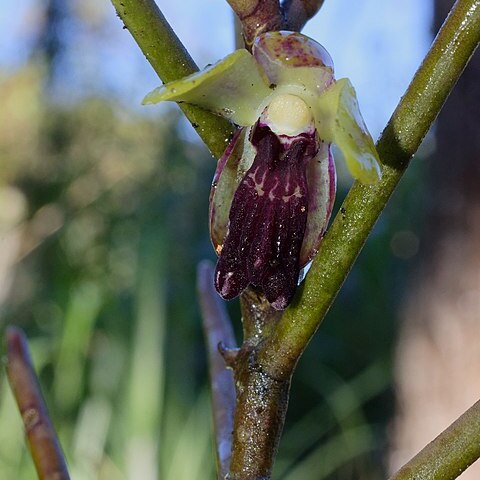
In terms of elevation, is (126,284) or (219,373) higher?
(219,373)

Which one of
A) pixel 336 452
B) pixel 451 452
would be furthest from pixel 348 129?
pixel 336 452

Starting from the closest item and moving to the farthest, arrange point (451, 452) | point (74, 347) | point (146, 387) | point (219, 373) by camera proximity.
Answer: point (451, 452)
point (219, 373)
point (146, 387)
point (74, 347)

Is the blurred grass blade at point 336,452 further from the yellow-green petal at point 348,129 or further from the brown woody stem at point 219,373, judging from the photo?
the yellow-green petal at point 348,129

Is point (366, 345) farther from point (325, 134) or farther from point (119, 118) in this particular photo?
point (325, 134)

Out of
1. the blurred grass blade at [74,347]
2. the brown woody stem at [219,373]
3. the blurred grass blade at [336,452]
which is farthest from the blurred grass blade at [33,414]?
the blurred grass blade at [336,452]

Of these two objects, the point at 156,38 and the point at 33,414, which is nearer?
the point at 156,38

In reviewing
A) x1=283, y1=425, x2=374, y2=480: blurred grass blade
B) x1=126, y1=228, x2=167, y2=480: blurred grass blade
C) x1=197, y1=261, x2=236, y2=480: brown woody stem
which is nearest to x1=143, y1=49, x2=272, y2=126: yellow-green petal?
x1=197, y1=261, x2=236, y2=480: brown woody stem

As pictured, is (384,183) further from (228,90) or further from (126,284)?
(126,284)
